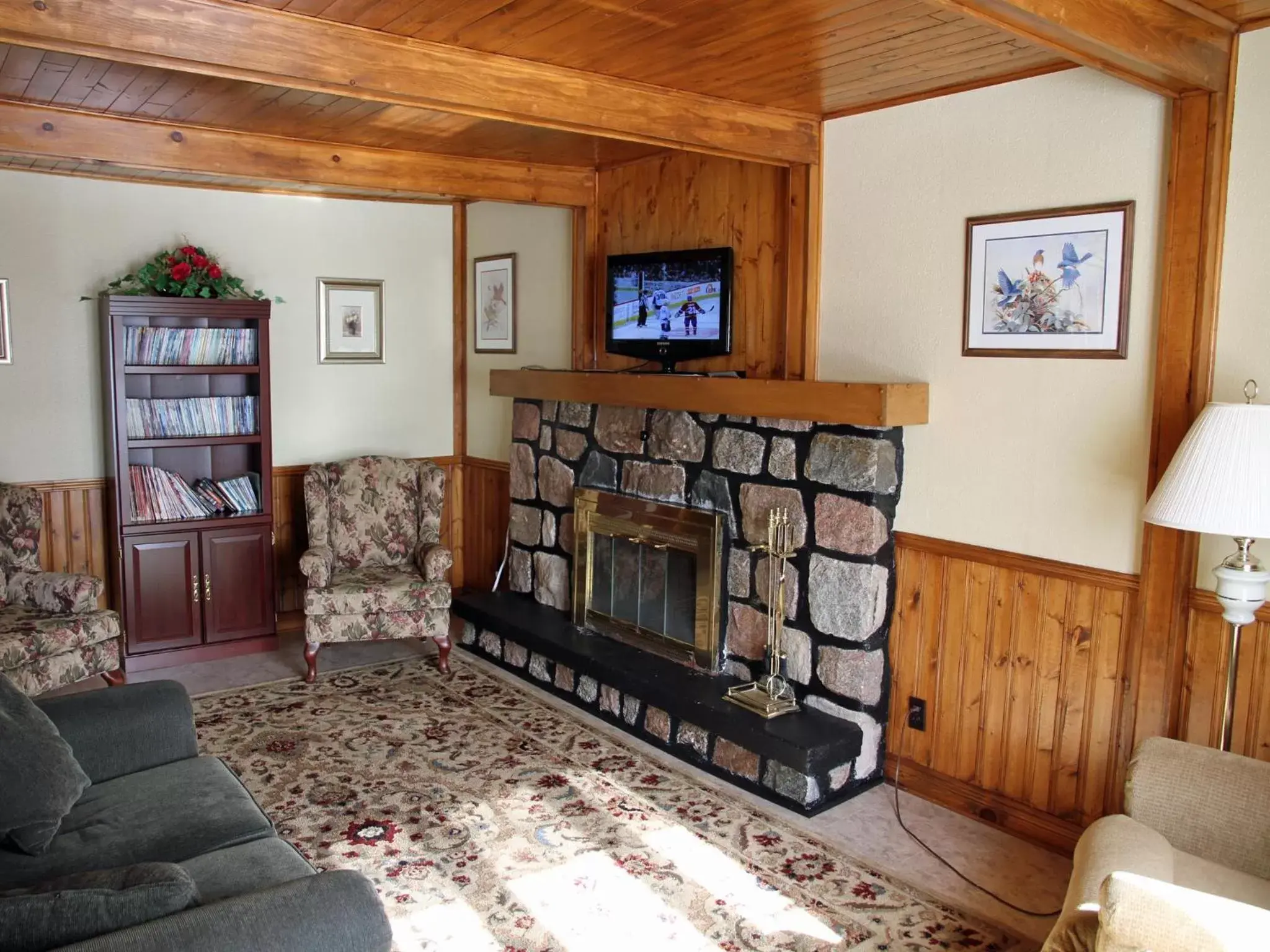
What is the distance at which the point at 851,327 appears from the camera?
3.83 meters

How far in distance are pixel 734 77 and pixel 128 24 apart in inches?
68.2

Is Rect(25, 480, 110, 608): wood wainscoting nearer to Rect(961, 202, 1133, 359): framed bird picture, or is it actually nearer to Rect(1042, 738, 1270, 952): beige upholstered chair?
Rect(961, 202, 1133, 359): framed bird picture

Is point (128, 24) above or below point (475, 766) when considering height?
above

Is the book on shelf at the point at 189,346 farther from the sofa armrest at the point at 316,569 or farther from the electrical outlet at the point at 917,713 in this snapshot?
the electrical outlet at the point at 917,713

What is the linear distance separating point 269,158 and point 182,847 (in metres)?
2.93

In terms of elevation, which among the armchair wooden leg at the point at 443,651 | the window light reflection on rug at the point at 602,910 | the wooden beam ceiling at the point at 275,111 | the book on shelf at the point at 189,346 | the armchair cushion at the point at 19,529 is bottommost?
the window light reflection on rug at the point at 602,910

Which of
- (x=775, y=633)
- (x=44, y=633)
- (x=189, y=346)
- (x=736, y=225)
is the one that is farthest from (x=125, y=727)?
(x=736, y=225)

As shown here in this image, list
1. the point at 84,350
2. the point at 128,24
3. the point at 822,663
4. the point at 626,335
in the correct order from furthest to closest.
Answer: the point at 84,350, the point at 626,335, the point at 822,663, the point at 128,24

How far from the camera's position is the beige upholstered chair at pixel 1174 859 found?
1841mm

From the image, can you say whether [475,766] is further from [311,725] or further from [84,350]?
[84,350]

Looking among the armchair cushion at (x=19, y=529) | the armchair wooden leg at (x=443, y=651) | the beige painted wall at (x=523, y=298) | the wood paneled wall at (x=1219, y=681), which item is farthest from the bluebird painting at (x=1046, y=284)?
the armchair cushion at (x=19, y=529)

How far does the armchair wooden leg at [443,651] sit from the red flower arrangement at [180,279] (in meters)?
1.88

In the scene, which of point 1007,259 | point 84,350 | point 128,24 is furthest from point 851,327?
point 84,350

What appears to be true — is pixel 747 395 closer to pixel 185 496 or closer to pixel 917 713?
pixel 917 713
